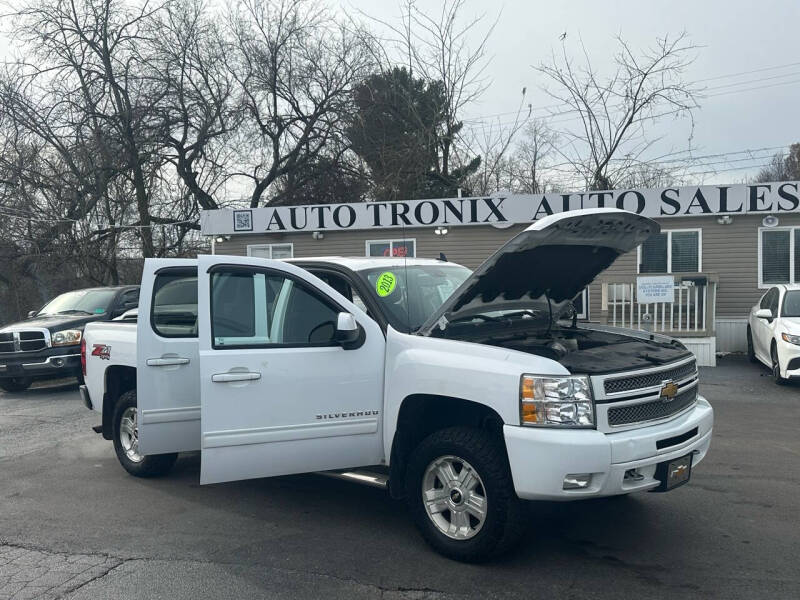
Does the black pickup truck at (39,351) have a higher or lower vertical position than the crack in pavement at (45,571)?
higher

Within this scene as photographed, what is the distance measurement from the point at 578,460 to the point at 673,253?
12329 millimetres

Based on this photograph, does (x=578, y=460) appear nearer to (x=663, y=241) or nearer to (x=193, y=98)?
(x=663, y=241)

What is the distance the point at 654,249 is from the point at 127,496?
12.3 m

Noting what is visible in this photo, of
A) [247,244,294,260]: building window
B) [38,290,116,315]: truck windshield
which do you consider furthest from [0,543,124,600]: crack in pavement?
[247,244,294,260]: building window

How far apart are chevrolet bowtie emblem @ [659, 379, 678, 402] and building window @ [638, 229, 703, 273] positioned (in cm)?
1115

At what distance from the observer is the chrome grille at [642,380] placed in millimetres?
3928

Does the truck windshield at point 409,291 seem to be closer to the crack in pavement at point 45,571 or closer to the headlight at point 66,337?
the crack in pavement at point 45,571

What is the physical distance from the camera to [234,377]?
456 centimetres

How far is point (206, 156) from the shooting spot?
90.6 ft

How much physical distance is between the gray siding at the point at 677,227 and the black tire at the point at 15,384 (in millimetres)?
6691

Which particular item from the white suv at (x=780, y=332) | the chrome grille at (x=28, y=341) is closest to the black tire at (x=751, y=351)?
the white suv at (x=780, y=332)

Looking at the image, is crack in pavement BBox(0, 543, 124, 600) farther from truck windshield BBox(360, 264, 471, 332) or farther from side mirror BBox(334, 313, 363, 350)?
truck windshield BBox(360, 264, 471, 332)

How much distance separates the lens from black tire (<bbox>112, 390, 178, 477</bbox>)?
6105 mm

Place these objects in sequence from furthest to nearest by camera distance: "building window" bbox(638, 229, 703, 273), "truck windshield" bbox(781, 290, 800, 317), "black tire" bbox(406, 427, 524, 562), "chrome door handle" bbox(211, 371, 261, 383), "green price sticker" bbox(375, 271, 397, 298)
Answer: "building window" bbox(638, 229, 703, 273)
"truck windshield" bbox(781, 290, 800, 317)
"green price sticker" bbox(375, 271, 397, 298)
"chrome door handle" bbox(211, 371, 261, 383)
"black tire" bbox(406, 427, 524, 562)
